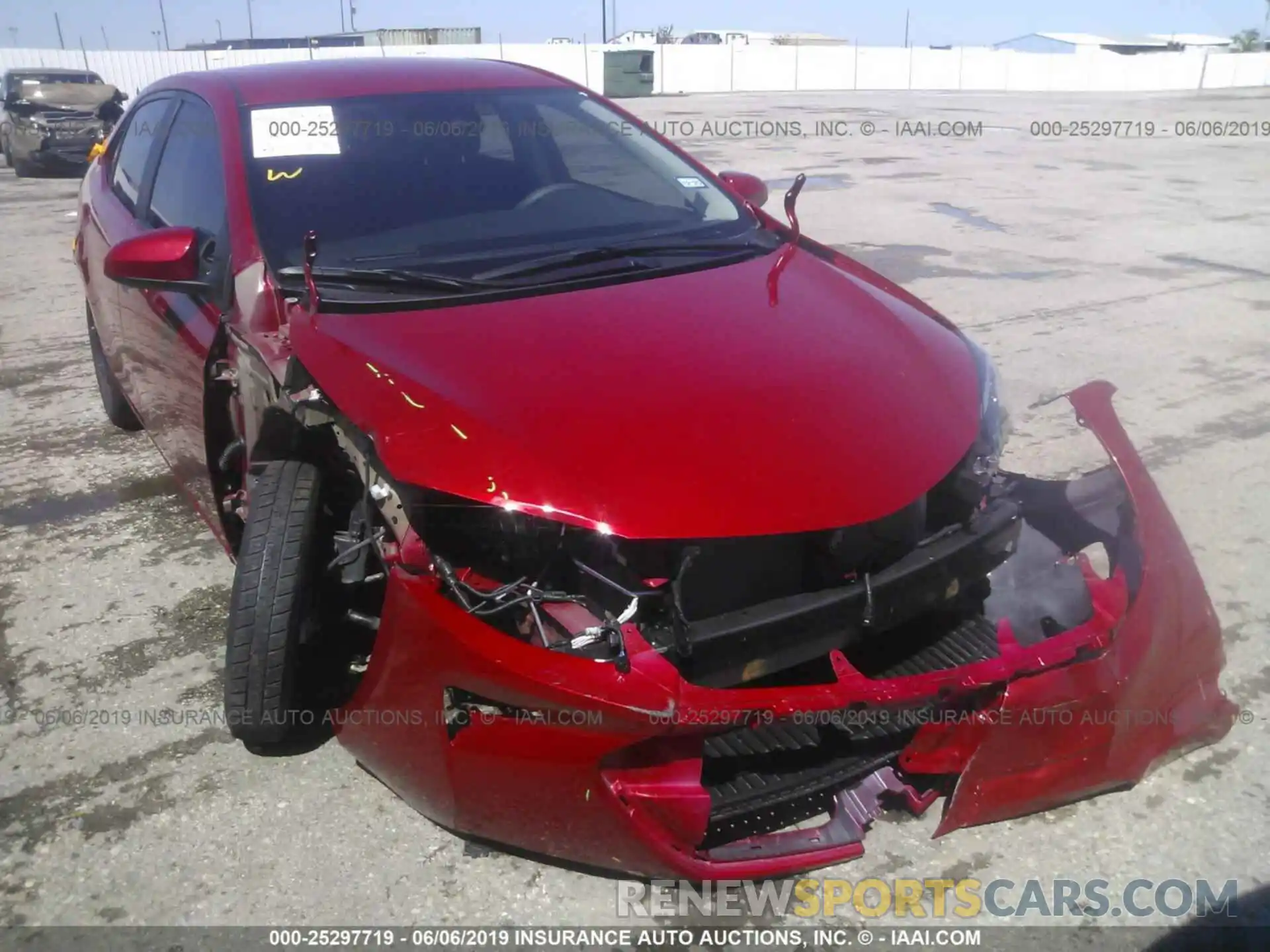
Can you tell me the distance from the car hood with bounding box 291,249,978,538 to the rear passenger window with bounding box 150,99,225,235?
2.50 ft

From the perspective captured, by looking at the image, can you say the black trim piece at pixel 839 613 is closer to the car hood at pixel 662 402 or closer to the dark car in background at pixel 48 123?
the car hood at pixel 662 402

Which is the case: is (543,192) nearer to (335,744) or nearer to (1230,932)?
(335,744)

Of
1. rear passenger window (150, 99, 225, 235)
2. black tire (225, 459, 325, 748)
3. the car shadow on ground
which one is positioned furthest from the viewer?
rear passenger window (150, 99, 225, 235)

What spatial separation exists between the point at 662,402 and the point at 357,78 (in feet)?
6.20

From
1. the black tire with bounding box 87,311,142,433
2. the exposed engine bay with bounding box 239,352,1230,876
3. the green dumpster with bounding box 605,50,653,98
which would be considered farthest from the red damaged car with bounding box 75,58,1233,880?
the green dumpster with bounding box 605,50,653,98

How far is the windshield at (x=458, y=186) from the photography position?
2748 millimetres

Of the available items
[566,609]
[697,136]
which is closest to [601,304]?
[566,609]

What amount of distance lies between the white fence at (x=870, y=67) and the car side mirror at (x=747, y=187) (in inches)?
1179

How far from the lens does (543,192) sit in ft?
10.1

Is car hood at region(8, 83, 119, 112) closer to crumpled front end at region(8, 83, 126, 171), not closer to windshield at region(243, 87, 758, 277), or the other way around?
crumpled front end at region(8, 83, 126, 171)

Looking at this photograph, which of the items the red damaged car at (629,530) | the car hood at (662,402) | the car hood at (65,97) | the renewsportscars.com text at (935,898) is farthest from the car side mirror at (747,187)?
the car hood at (65,97)

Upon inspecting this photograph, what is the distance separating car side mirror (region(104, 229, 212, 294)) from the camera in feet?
8.96

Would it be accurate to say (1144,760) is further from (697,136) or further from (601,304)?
(697,136)

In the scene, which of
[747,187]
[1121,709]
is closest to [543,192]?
[747,187]
